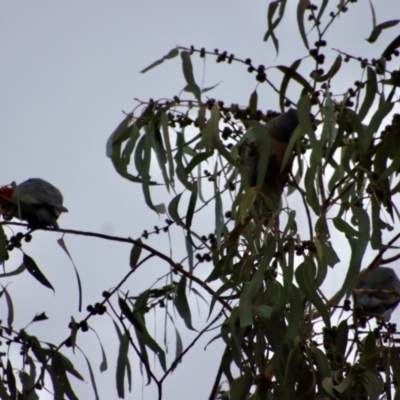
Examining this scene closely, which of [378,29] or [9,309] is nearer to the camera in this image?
[378,29]

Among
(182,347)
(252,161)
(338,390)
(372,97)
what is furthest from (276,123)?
(338,390)

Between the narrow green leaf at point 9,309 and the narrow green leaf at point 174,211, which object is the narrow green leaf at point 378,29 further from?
the narrow green leaf at point 9,309

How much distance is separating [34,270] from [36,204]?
2.07ft

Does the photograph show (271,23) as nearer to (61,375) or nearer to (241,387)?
(241,387)

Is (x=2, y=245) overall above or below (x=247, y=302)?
above

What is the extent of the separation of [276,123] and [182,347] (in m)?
0.69

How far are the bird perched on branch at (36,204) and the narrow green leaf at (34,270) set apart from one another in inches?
14.6

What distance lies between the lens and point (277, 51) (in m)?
1.83

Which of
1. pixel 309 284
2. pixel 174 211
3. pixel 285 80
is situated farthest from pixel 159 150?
pixel 309 284

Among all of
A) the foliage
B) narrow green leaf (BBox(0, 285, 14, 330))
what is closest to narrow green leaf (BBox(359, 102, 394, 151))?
the foliage

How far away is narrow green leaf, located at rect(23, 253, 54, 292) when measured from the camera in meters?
1.88

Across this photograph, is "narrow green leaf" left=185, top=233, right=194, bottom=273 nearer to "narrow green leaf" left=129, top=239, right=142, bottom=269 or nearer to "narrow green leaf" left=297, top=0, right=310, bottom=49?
"narrow green leaf" left=129, top=239, right=142, bottom=269

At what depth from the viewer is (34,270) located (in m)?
1.88

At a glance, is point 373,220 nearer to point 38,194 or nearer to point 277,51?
point 277,51
